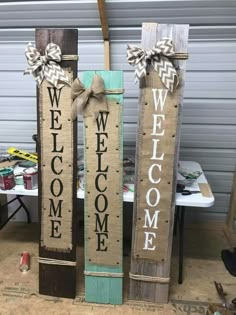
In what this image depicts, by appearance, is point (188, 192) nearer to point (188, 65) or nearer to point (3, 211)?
point (188, 65)

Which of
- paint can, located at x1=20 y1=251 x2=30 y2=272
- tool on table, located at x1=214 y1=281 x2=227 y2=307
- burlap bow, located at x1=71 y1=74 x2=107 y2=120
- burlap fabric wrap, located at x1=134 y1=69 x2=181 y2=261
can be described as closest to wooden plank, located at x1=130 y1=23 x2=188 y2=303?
burlap fabric wrap, located at x1=134 y1=69 x2=181 y2=261

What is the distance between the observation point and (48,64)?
5.23 ft

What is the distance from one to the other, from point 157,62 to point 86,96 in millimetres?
399

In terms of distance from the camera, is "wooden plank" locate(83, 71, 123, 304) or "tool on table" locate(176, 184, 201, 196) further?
"tool on table" locate(176, 184, 201, 196)

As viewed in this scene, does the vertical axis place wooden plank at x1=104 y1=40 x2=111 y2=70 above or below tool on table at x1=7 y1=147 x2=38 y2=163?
above

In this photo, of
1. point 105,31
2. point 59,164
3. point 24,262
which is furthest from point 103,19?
point 24,262

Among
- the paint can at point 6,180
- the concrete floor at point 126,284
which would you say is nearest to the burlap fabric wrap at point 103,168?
the concrete floor at point 126,284

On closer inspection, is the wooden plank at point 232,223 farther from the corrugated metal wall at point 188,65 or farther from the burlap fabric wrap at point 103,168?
the burlap fabric wrap at point 103,168

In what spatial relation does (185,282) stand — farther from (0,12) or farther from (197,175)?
(0,12)

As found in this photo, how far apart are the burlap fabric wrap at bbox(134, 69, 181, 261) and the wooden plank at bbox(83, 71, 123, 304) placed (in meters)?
0.11

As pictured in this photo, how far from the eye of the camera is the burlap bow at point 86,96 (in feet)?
5.05

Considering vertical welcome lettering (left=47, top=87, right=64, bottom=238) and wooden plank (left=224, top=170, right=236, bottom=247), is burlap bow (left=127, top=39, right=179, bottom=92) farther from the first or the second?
wooden plank (left=224, top=170, right=236, bottom=247)

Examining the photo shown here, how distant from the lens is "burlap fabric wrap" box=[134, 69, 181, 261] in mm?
1545

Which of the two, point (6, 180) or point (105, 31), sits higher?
point (105, 31)
